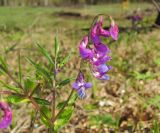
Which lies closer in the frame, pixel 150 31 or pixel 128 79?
pixel 128 79

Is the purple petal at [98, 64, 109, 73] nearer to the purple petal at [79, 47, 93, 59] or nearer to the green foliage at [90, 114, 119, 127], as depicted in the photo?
the purple petal at [79, 47, 93, 59]

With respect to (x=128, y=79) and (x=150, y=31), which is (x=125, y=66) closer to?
(x=128, y=79)

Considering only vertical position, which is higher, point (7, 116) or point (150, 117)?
point (7, 116)

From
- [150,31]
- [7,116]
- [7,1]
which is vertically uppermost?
[7,116]

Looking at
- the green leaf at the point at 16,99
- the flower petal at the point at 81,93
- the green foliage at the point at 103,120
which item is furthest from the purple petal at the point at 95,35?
the green foliage at the point at 103,120

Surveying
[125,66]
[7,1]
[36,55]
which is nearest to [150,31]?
[36,55]

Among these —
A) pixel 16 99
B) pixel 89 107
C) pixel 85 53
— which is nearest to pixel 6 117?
pixel 16 99

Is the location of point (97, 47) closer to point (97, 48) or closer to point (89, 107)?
point (97, 48)

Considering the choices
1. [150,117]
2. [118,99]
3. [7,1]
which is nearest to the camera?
[150,117]
